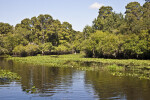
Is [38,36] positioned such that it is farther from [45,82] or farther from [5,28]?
[45,82]

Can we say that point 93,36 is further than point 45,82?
Yes

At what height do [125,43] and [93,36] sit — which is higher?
[93,36]

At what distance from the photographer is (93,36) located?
65.9 meters

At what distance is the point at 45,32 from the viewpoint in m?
83.5

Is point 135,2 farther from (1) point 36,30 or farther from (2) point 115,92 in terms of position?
(2) point 115,92

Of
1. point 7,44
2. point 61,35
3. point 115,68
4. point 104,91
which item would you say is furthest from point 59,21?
point 104,91

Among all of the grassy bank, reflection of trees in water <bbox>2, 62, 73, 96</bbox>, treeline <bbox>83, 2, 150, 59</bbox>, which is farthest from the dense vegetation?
reflection of trees in water <bbox>2, 62, 73, 96</bbox>

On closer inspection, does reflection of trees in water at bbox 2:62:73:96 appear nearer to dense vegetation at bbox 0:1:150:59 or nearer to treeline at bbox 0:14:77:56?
dense vegetation at bbox 0:1:150:59

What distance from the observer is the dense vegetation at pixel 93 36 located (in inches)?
2211

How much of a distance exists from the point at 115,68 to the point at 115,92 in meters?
16.4

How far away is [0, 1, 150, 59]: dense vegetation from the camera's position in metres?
56.2

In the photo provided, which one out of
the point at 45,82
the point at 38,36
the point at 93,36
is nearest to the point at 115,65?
the point at 45,82

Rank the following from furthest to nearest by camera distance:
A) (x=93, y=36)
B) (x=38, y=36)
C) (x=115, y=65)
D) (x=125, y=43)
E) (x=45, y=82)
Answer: (x=38, y=36)
(x=93, y=36)
(x=125, y=43)
(x=115, y=65)
(x=45, y=82)

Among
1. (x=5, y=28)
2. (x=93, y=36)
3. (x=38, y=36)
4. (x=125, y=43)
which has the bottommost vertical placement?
(x=125, y=43)
